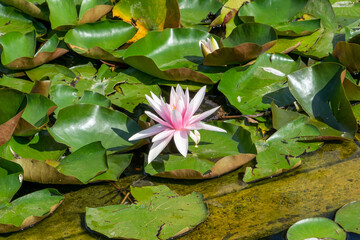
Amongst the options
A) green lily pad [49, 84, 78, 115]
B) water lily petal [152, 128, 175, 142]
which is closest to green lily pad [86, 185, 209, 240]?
water lily petal [152, 128, 175, 142]

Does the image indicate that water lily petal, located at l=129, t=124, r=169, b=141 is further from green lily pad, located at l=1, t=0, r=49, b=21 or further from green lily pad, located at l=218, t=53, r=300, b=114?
green lily pad, located at l=1, t=0, r=49, b=21

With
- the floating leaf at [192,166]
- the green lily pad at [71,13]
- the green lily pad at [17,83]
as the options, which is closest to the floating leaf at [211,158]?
the floating leaf at [192,166]

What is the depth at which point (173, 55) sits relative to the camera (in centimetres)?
306

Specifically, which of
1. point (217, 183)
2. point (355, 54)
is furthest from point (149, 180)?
point (355, 54)

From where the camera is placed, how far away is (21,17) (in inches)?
142

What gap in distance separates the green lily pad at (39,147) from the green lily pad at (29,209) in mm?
293

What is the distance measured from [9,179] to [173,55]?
1520 mm

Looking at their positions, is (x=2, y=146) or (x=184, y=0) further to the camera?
(x=184, y=0)

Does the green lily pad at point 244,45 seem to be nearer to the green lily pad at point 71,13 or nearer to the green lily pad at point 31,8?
the green lily pad at point 71,13

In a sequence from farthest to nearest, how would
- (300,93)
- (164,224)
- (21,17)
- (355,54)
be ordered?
(21,17) < (355,54) < (300,93) < (164,224)

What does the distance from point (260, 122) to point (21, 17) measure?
7.81ft

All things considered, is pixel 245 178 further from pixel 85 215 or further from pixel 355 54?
pixel 355 54

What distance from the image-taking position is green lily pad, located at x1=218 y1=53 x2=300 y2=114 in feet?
8.89

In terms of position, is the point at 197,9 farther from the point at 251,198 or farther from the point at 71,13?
the point at 251,198
